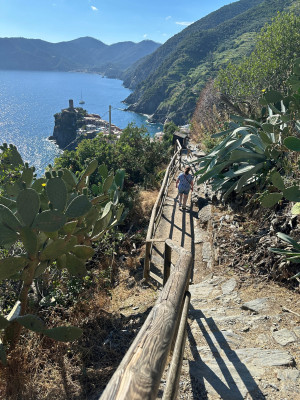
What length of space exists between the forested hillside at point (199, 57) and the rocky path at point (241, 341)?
5970 cm

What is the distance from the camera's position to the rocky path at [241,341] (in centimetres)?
204

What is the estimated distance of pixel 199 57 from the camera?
8506 cm

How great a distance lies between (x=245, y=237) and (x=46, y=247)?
2.96 meters

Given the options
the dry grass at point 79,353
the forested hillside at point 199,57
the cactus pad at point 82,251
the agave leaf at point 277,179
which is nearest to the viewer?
the dry grass at point 79,353

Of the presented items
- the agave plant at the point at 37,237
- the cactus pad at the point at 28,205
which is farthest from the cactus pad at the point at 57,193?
the cactus pad at the point at 28,205

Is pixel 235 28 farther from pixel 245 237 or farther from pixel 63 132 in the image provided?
pixel 245 237

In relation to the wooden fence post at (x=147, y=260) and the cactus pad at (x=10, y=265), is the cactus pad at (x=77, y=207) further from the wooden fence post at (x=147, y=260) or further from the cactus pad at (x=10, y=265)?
the wooden fence post at (x=147, y=260)

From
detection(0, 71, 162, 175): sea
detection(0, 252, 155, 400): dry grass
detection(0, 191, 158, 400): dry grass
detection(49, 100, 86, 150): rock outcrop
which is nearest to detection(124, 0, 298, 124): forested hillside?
detection(0, 71, 162, 175): sea

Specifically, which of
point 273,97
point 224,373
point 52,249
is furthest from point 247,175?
point 52,249

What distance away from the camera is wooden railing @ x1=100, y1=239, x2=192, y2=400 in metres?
0.95

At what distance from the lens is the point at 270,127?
4.92 m

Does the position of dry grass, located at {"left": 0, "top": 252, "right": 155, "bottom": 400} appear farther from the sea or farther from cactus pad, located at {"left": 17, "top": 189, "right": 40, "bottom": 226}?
the sea

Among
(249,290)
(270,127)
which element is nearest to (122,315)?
(249,290)

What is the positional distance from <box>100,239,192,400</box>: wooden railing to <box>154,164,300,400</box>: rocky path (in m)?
0.67
